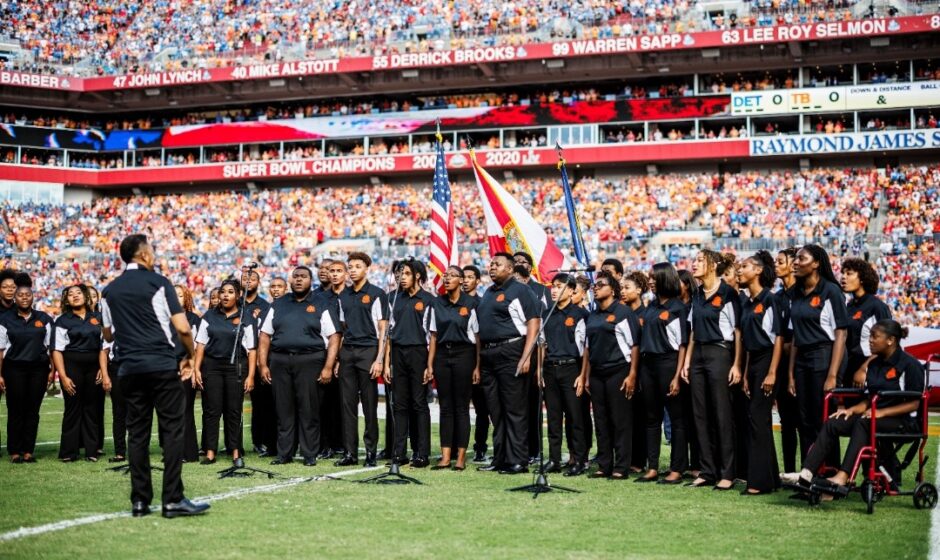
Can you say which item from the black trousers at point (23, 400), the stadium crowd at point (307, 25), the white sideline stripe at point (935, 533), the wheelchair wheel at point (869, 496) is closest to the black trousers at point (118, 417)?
the black trousers at point (23, 400)

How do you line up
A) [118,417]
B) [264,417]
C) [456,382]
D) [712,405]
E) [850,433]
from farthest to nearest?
[264,417]
[118,417]
[456,382]
[712,405]
[850,433]

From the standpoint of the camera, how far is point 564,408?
11273mm

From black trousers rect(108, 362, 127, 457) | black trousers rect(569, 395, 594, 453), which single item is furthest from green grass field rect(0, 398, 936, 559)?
black trousers rect(108, 362, 127, 457)

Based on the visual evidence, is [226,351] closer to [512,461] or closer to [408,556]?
[512,461]

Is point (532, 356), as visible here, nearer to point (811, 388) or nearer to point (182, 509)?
point (811, 388)

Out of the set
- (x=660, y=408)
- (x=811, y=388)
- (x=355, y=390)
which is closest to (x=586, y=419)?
(x=660, y=408)

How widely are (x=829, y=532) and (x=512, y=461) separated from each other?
4048 mm

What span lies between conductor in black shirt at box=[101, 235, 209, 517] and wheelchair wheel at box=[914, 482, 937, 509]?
225 inches

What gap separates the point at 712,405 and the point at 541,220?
3103cm

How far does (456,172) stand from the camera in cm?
4534

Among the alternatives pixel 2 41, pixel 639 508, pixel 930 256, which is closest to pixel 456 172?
pixel 930 256

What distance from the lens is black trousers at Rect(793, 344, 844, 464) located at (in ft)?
29.4

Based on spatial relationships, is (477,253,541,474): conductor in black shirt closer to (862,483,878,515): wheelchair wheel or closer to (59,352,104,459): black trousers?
(862,483,878,515): wheelchair wheel

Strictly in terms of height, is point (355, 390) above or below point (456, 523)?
above
